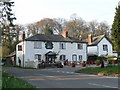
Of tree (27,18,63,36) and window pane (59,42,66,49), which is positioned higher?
tree (27,18,63,36)

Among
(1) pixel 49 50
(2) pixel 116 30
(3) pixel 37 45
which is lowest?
(1) pixel 49 50

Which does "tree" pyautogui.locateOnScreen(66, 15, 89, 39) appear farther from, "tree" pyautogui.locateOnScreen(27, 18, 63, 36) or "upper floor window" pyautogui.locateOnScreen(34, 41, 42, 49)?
"upper floor window" pyautogui.locateOnScreen(34, 41, 42, 49)

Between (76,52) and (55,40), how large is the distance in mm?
6255

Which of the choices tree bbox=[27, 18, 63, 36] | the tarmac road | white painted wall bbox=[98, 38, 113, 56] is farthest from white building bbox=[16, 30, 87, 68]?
the tarmac road

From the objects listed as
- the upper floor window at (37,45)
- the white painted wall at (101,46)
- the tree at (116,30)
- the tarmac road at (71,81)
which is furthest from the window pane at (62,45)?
the tarmac road at (71,81)

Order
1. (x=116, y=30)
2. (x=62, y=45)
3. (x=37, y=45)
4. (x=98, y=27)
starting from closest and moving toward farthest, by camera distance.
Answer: (x=116, y=30) → (x=37, y=45) → (x=62, y=45) → (x=98, y=27)

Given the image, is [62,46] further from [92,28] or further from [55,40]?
[92,28]

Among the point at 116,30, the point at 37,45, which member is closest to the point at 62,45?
the point at 37,45

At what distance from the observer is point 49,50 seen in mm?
52531

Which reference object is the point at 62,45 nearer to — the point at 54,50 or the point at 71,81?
the point at 54,50

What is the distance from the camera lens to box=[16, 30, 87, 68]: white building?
165 feet

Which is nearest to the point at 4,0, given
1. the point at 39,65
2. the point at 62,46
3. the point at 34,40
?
the point at 39,65

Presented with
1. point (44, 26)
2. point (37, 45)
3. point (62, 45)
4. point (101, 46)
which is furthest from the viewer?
point (44, 26)

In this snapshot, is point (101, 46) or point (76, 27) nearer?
point (101, 46)
